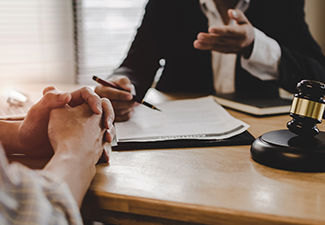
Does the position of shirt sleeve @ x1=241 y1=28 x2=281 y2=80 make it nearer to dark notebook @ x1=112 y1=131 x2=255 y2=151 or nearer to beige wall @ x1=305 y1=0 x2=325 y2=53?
dark notebook @ x1=112 y1=131 x2=255 y2=151

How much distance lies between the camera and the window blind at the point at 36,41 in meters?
1.84

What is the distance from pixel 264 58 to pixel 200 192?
86 centimetres

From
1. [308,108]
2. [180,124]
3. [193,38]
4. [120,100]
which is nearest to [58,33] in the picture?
[193,38]

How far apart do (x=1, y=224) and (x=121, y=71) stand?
0.90 metres

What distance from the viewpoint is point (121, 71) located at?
3.82 ft

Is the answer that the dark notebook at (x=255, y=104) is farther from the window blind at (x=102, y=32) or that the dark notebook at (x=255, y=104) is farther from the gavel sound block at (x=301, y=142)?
the window blind at (x=102, y=32)

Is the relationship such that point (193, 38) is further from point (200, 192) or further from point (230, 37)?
point (200, 192)

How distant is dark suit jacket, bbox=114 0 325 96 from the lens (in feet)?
4.67

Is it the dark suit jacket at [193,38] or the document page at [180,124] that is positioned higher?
the dark suit jacket at [193,38]

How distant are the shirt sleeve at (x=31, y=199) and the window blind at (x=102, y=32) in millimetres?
1944

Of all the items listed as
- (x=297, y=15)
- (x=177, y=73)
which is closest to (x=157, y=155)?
(x=177, y=73)

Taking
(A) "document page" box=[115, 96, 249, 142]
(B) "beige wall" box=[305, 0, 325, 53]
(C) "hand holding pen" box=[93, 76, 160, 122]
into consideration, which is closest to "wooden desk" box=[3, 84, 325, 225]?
(A) "document page" box=[115, 96, 249, 142]

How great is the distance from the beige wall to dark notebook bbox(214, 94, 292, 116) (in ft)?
5.62

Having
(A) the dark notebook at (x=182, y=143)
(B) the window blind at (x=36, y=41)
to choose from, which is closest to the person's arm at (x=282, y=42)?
(A) the dark notebook at (x=182, y=143)
